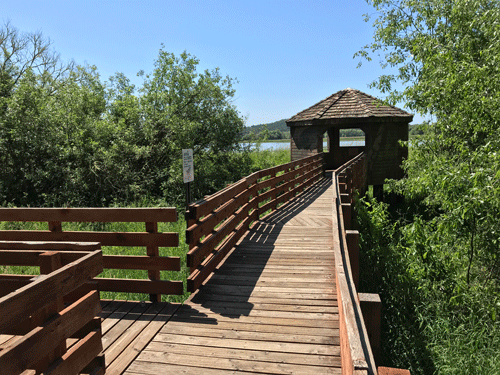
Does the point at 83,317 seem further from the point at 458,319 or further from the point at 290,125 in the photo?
the point at 290,125

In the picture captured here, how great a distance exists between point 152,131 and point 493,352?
13.7 metres

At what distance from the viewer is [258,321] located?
13.4ft

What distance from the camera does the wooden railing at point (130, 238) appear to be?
4496 mm

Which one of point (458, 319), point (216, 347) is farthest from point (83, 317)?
point (458, 319)

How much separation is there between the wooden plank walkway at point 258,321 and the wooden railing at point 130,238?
1.59ft

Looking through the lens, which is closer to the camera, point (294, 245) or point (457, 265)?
point (294, 245)

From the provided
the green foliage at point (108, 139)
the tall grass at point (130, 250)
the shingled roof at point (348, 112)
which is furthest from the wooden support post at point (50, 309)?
the shingled roof at point (348, 112)

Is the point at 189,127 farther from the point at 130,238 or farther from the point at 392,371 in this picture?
the point at 392,371

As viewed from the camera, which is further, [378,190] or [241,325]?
[378,190]

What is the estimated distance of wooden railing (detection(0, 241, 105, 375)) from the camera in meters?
2.13

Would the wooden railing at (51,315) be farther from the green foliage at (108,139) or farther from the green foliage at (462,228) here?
the green foliage at (108,139)

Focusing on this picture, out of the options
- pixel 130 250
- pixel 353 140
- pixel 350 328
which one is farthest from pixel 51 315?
pixel 353 140

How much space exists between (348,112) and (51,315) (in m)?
18.2

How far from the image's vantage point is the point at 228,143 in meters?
19.0
